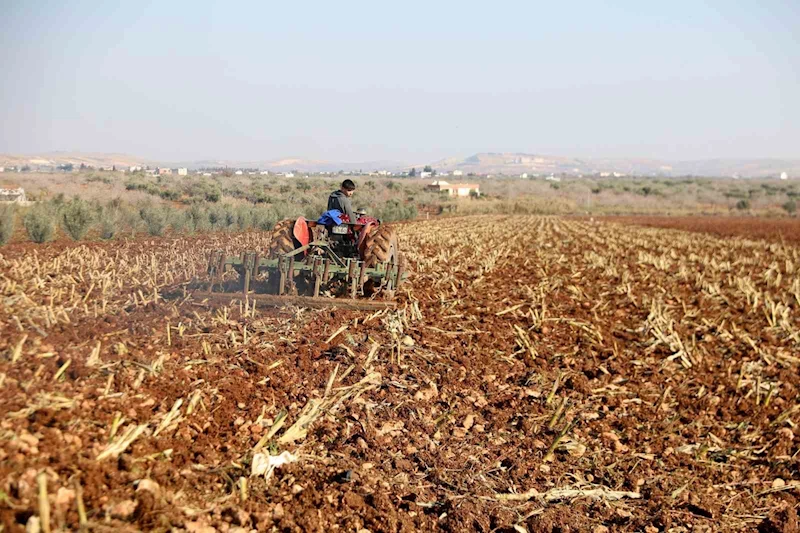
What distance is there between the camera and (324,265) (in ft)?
28.3

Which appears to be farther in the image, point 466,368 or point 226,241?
point 226,241

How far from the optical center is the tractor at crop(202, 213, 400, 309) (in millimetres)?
8352

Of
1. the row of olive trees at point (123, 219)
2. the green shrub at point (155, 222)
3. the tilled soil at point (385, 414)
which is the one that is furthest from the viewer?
the green shrub at point (155, 222)

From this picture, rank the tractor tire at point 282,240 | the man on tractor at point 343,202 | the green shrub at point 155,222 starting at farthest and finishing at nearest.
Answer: the green shrub at point 155,222, the man on tractor at point 343,202, the tractor tire at point 282,240

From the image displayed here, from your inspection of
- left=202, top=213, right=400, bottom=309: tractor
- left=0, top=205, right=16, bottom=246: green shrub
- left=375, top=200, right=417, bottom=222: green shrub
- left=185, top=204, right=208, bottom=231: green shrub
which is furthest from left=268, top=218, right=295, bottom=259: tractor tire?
left=375, top=200, right=417, bottom=222: green shrub

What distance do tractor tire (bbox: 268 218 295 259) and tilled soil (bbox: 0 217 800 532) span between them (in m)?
1.20

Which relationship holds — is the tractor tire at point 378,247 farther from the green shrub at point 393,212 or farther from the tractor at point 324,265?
the green shrub at point 393,212

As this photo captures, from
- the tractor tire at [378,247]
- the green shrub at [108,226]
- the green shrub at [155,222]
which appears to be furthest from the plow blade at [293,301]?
the green shrub at [155,222]

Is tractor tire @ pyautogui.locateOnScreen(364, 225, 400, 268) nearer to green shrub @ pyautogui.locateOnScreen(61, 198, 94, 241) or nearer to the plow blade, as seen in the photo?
the plow blade

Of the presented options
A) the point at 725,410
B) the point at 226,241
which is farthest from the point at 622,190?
the point at 725,410

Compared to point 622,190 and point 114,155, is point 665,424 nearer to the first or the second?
point 622,190

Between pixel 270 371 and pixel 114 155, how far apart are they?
374 ft

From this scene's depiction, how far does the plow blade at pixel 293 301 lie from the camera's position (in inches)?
314

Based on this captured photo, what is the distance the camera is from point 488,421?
220 inches
